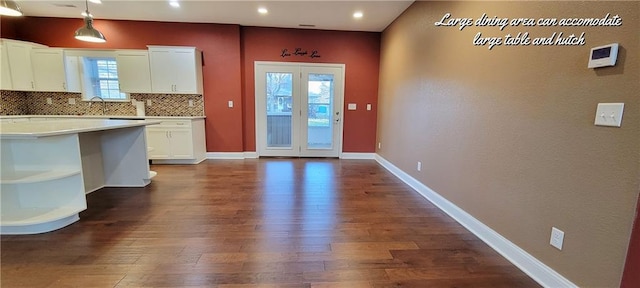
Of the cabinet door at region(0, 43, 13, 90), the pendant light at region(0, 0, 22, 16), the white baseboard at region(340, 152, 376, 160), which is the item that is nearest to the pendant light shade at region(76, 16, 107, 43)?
the pendant light at region(0, 0, 22, 16)

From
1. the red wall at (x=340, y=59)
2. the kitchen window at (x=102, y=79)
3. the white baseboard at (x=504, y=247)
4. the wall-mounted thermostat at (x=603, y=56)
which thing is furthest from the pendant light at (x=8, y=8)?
the white baseboard at (x=504, y=247)

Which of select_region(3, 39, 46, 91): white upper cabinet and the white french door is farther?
the white french door

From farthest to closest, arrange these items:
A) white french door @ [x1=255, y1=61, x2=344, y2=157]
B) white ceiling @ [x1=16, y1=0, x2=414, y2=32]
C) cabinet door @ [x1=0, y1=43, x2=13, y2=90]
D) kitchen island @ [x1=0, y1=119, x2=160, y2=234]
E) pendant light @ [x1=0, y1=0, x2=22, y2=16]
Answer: white french door @ [x1=255, y1=61, x2=344, y2=157]
cabinet door @ [x1=0, y1=43, x2=13, y2=90]
white ceiling @ [x1=16, y1=0, x2=414, y2=32]
pendant light @ [x1=0, y1=0, x2=22, y2=16]
kitchen island @ [x1=0, y1=119, x2=160, y2=234]

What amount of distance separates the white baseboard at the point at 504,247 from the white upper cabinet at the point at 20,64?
6996 mm

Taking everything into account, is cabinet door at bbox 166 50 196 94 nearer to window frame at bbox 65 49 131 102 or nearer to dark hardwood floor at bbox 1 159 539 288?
window frame at bbox 65 49 131 102

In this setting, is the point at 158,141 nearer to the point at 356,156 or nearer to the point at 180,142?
the point at 180,142

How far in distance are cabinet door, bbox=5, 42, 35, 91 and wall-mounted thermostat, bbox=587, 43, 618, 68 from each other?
24.7 feet

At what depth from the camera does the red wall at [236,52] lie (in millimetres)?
4906

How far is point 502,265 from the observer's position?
1947 millimetres

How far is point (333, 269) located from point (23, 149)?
2.93 metres

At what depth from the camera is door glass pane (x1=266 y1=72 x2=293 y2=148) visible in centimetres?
552

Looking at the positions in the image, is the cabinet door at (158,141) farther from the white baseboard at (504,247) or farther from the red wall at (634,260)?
the red wall at (634,260)

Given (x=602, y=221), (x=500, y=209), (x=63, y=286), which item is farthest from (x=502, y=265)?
(x=63, y=286)

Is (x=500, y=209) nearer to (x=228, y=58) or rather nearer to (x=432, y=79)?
(x=432, y=79)
